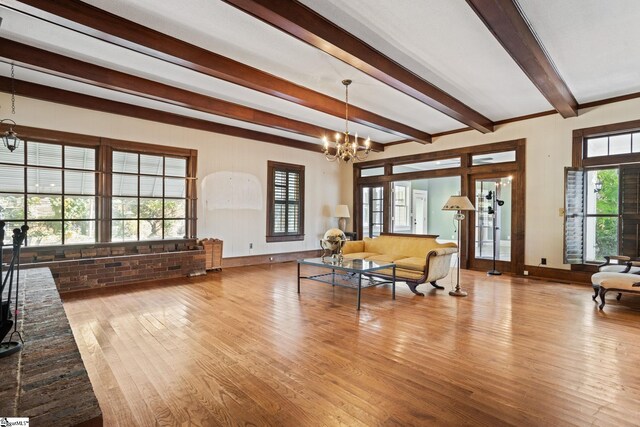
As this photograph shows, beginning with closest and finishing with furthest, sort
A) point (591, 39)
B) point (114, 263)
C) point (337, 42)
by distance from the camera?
point (337, 42) → point (591, 39) → point (114, 263)

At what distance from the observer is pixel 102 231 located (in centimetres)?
560

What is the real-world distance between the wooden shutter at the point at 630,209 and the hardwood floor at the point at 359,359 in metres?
0.94

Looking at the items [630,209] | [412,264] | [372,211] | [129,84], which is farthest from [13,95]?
[630,209]

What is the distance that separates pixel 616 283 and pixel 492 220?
2993 mm

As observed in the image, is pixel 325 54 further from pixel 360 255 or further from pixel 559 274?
pixel 559 274

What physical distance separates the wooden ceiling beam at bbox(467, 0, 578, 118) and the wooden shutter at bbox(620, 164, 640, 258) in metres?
1.69

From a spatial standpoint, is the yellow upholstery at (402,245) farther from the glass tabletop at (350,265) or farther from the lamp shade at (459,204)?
the glass tabletop at (350,265)

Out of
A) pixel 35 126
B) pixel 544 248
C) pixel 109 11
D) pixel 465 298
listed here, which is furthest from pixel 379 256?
pixel 35 126

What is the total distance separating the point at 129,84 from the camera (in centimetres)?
454

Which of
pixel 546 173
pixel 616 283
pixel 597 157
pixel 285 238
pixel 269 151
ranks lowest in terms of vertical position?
pixel 616 283

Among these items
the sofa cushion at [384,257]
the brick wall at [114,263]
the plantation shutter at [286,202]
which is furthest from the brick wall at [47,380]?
the plantation shutter at [286,202]

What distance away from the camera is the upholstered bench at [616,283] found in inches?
154

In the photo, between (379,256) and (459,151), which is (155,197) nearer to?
(379,256)

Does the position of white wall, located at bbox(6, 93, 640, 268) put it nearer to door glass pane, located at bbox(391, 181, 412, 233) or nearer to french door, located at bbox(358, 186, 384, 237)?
french door, located at bbox(358, 186, 384, 237)
